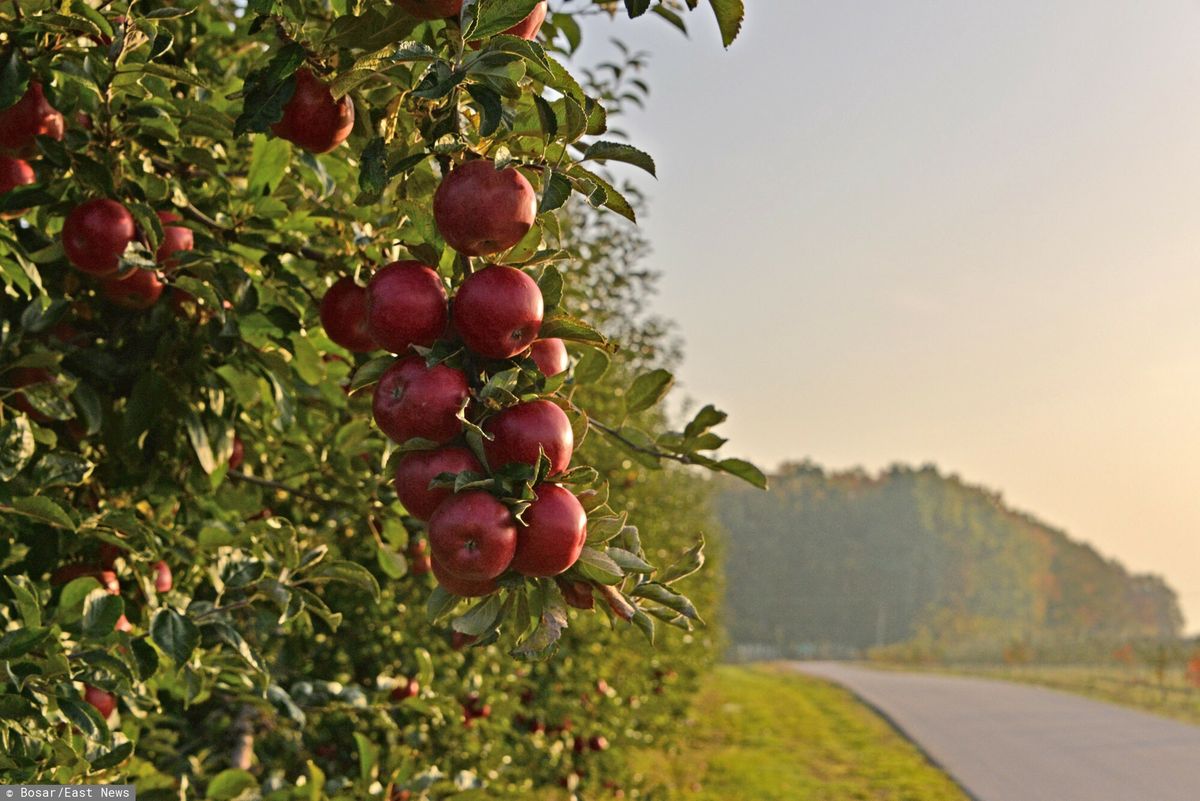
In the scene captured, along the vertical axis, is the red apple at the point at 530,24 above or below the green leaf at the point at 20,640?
above

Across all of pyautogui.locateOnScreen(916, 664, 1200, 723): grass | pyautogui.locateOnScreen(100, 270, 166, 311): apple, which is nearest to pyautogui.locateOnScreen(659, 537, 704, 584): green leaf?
pyautogui.locateOnScreen(100, 270, 166, 311): apple

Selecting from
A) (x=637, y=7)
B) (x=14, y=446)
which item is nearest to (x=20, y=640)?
(x=14, y=446)

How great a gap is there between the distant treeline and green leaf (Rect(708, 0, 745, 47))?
7991 centimetres

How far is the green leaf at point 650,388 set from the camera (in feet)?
5.96

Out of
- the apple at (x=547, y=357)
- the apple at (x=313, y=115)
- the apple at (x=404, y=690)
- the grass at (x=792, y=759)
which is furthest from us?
the grass at (x=792, y=759)

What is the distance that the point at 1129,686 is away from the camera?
27562 mm

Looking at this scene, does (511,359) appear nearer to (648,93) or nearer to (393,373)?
(393,373)

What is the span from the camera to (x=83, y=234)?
6.43ft

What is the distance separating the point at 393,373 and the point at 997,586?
94.2m

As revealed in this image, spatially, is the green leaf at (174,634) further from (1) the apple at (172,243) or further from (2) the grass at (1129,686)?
(2) the grass at (1129,686)

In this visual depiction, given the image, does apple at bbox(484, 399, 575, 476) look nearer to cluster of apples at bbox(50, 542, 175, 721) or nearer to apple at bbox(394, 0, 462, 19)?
apple at bbox(394, 0, 462, 19)

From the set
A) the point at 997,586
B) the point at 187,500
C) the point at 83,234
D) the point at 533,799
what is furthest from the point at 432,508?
A: the point at 997,586

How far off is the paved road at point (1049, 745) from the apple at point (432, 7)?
12.0m

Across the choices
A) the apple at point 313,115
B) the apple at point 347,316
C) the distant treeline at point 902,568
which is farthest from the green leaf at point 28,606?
the distant treeline at point 902,568
